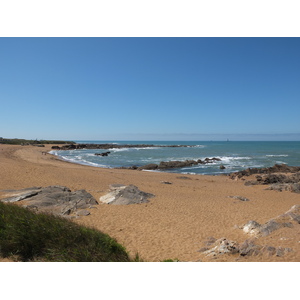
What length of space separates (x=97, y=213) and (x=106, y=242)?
5.44 meters

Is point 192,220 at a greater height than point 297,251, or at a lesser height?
lesser

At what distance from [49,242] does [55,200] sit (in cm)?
731

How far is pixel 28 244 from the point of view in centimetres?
452

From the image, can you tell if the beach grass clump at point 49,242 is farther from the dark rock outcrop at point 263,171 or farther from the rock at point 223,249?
the dark rock outcrop at point 263,171

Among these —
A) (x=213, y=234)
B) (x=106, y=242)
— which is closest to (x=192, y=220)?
(x=213, y=234)

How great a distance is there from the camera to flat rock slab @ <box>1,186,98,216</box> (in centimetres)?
1034

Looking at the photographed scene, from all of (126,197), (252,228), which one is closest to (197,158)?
(126,197)

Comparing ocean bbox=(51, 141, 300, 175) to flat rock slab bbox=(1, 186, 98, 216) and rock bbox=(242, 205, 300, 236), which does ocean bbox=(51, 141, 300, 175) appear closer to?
flat rock slab bbox=(1, 186, 98, 216)

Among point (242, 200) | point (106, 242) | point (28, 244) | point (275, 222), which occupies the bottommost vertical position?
point (242, 200)

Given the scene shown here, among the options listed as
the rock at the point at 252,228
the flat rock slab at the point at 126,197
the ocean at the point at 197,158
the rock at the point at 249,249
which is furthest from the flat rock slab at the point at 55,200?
the ocean at the point at 197,158

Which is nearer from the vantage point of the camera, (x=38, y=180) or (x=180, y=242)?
(x=180, y=242)

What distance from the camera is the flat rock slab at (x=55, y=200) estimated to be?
33.9 feet

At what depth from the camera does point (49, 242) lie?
15.1 feet

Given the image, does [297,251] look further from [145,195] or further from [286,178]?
[286,178]
